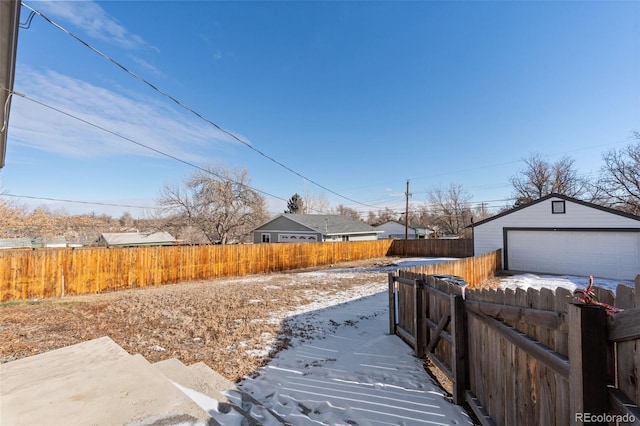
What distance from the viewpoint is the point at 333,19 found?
10.9m

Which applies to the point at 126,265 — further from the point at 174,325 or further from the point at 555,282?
the point at 555,282

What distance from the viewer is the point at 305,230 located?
2525cm

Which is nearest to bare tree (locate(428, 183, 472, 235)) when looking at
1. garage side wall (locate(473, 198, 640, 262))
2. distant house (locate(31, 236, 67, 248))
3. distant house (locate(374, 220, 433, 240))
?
distant house (locate(374, 220, 433, 240))

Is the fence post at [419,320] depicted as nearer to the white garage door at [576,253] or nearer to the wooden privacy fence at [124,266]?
the wooden privacy fence at [124,266]

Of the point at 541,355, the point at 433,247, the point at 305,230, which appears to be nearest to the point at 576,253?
the point at 433,247

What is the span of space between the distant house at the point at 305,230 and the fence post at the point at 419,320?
20.0 metres

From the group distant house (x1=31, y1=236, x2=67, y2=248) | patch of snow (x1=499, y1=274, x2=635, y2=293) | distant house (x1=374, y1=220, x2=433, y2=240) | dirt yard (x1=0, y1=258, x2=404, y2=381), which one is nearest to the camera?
dirt yard (x1=0, y1=258, x2=404, y2=381)

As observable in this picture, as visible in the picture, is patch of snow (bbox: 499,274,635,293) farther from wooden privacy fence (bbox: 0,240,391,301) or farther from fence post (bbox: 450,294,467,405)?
wooden privacy fence (bbox: 0,240,391,301)

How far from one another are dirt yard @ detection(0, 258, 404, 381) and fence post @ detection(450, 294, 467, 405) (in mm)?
2648

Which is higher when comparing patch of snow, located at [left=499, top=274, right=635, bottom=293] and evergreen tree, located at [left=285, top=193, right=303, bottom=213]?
evergreen tree, located at [left=285, top=193, right=303, bottom=213]

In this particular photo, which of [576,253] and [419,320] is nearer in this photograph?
[419,320]

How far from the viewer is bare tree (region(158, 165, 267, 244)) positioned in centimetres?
2380

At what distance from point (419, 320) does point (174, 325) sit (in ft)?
16.1

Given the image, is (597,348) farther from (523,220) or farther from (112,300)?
(523,220)
